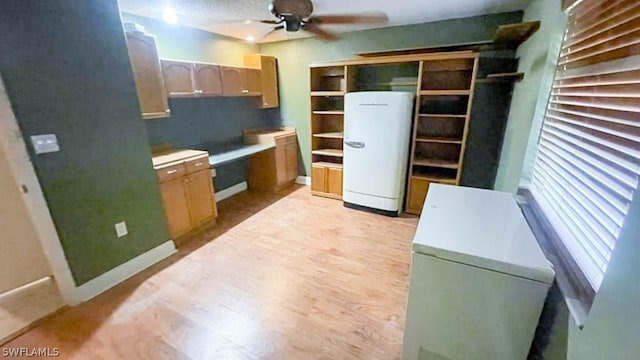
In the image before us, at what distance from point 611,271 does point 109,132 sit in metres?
2.90

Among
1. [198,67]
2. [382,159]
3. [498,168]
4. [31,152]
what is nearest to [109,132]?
[31,152]

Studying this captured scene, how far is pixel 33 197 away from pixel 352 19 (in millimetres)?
3030

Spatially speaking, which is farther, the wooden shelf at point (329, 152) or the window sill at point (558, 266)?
the wooden shelf at point (329, 152)

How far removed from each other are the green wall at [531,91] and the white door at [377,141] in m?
1.01

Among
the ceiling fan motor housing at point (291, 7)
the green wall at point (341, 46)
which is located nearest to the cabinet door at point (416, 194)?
the green wall at point (341, 46)

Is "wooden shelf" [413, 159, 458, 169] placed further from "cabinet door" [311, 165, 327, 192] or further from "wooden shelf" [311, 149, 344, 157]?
"cabinet door" [311, 165, 327, 192]

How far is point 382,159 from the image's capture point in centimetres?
332

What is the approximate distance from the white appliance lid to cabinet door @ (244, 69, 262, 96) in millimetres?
3135

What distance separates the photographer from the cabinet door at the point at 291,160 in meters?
4.38

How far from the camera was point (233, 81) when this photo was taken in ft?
11.8

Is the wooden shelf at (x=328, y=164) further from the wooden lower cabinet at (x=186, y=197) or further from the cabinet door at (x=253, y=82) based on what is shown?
the wooden lower cabinet at (x=186, y=197)

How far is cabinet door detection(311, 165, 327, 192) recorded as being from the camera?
4027 millimetres

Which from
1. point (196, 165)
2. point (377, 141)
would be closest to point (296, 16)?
point (377, 141)

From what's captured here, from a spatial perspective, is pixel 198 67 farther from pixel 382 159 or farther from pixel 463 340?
pixel 463 340
